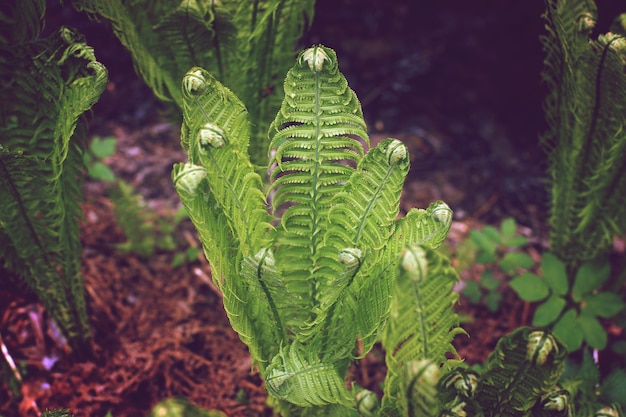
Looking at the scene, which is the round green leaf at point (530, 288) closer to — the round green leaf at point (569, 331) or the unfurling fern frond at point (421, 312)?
the round green leaf at point (569, 331)

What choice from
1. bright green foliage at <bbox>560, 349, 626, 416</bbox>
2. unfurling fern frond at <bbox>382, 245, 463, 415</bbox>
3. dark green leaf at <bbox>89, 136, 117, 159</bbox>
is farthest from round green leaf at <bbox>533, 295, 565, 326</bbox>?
dark green leaf at <bbox>89, 136, 117, 159</bbox>

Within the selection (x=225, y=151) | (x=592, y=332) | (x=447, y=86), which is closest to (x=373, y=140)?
(x=447, y=86)

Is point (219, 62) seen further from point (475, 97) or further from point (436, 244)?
point (475, 97)

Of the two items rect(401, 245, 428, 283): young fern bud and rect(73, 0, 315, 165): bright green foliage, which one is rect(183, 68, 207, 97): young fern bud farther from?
rect(401, 245, 428, 283): young fern bud

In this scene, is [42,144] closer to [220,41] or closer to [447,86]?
[220,41]

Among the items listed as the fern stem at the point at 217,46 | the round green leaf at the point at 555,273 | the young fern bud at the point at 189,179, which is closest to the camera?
the young fern bud at the point at 189,179

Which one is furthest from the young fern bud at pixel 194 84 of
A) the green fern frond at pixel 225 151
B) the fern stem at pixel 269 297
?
the fern stem at pixel 269 297
